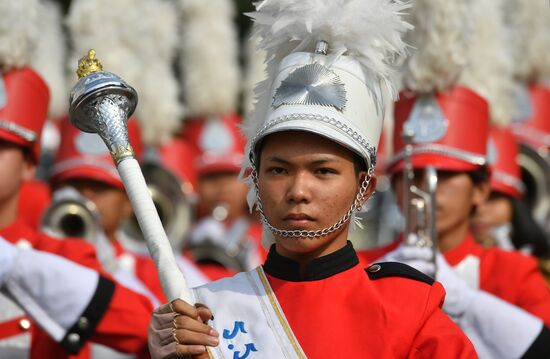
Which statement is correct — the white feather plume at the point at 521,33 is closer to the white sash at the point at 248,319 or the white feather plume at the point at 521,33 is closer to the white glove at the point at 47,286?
the white glove at the point at 47,286

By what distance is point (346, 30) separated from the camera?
151 inches

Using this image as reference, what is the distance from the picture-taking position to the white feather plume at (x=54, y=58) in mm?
10328

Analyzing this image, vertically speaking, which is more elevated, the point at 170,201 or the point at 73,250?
the point at 73,250

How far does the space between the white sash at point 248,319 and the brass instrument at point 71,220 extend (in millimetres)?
2545

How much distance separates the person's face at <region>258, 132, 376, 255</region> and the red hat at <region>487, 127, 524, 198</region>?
3582mm

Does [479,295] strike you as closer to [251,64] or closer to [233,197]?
[233,197]

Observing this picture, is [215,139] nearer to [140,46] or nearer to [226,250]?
[140,46]

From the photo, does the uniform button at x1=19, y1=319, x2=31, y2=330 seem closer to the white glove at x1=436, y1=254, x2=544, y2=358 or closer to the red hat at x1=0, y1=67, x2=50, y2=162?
the red hat at x1=0, y1=67, x2=50, y2=162

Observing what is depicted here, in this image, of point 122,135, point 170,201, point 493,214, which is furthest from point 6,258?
point 170,201

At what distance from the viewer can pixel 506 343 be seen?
193 inches

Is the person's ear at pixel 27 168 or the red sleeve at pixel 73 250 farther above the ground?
the person's ear at pixel 27 168

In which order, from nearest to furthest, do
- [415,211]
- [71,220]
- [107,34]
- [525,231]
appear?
1. [415,211]
2. [71,220]
3. [525,231]
4. [107,34]

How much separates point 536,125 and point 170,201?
2718 mm

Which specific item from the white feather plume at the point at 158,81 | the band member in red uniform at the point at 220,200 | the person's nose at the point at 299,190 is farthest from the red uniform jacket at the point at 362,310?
the white feather plume at the point at 158,81
